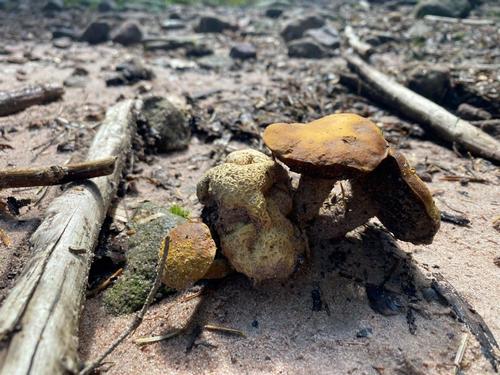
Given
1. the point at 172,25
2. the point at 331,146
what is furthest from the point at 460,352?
the point at 172,25

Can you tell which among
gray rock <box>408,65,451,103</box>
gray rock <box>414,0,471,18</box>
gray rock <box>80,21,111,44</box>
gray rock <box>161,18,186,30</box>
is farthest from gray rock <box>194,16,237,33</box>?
gray rock <box>408,65,451,103</box>

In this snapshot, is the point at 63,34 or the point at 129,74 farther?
the point at 63,34

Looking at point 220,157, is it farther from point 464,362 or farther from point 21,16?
point 21,16

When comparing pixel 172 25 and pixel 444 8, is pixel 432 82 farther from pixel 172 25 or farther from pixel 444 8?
pixel 172 25

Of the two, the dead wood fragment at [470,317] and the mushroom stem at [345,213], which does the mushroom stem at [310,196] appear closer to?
the mushroom stem at [345,213]

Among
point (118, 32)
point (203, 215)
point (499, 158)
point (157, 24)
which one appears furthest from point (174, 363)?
point (157, 24)
